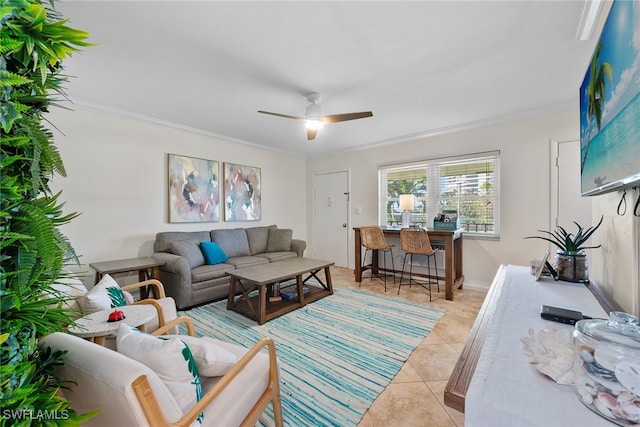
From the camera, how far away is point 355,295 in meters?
3.46

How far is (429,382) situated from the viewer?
1.74 meters

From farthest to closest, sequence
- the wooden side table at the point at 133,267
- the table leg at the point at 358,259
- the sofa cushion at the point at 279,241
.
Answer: the sofa cushion at the point at 279,241 → the table leg at the point at 358,259 → the wooden side table at the point at 133,267

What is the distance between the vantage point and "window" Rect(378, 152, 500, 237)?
3.60 metres

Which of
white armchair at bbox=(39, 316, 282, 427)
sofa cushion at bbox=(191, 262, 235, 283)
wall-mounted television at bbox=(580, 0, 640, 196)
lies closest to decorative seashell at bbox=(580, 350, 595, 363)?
wall-mounted television at bbox=(580, 0, 640, 196)

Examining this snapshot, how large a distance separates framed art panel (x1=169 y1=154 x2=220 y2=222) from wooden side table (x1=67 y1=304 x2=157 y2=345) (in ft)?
7.81

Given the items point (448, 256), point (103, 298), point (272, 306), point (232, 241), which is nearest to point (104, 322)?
point (103, 298)

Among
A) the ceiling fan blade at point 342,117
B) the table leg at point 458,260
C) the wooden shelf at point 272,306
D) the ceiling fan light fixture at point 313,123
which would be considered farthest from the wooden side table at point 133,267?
the table leg at point 458,260

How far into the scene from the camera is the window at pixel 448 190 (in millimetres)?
3596

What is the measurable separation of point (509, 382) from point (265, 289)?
2.23 m

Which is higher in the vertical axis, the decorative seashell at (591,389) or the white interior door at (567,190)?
the white interior door at (567,190)

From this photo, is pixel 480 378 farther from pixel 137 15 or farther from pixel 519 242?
pixel 519 242

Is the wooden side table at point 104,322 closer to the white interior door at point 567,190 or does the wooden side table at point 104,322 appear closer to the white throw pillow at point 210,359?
the white throw pillow at point 210,359

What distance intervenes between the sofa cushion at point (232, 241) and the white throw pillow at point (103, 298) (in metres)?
2.04

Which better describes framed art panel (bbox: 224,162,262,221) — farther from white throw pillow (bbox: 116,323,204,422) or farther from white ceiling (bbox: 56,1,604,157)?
white throw pillow (bbox: 116,323,204,422)
